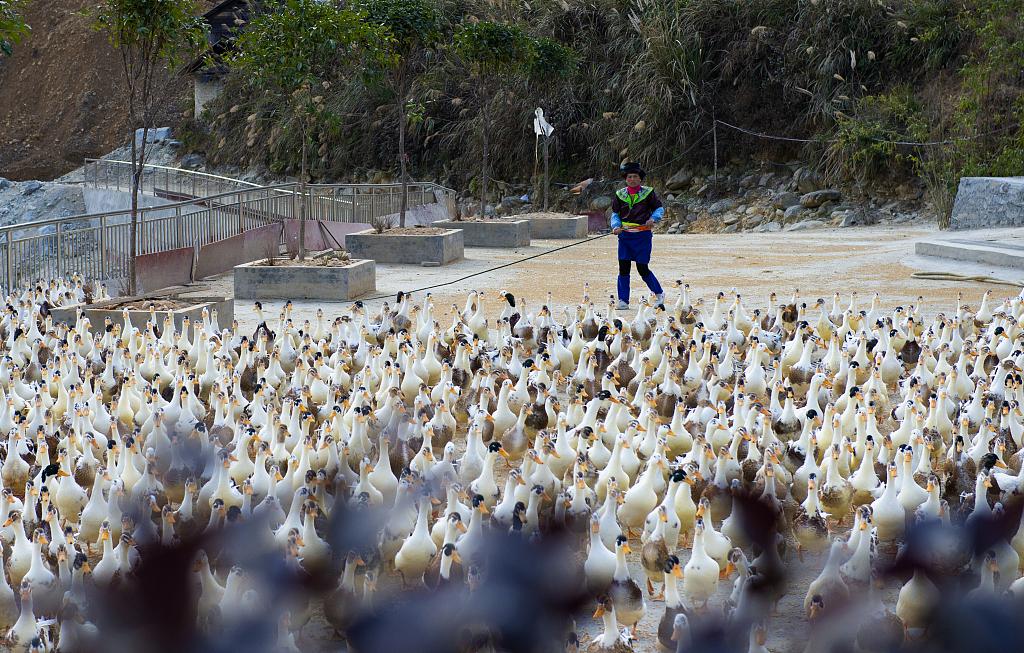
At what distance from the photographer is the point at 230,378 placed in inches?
267

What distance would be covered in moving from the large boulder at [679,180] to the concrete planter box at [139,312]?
21.2 metres

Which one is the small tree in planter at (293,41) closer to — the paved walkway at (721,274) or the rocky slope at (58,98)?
the paved walkway at (721,274)

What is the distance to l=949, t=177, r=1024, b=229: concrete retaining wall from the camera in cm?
1689

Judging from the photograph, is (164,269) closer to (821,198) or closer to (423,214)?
(423,214)

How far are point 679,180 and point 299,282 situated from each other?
62.3 feet

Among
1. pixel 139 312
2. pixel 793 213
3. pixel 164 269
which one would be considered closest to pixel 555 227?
pixel 793 213

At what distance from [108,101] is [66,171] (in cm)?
431

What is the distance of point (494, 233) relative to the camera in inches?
774

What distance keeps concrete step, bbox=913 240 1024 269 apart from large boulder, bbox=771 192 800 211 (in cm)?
1104

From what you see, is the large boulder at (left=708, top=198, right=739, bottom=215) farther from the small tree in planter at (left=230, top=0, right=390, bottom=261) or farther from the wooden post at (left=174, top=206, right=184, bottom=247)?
the wooden post at (left=174, top=206, right=184, bottom=247)

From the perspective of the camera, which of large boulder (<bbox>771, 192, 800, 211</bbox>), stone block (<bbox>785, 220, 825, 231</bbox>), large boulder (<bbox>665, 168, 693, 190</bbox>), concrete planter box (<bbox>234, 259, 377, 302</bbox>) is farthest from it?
large boulder (<bbox>665, 168, 693, 190</bbox>)

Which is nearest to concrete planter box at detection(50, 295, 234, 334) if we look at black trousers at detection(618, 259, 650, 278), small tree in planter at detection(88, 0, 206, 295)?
small tree in planter at detection(88, 0, 206, 295)

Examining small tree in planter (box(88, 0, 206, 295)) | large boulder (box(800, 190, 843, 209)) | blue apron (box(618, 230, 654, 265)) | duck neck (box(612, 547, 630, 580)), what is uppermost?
small tree in planter (box(88, 0, 206, 295))

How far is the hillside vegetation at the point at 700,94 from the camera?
24.9 metres
